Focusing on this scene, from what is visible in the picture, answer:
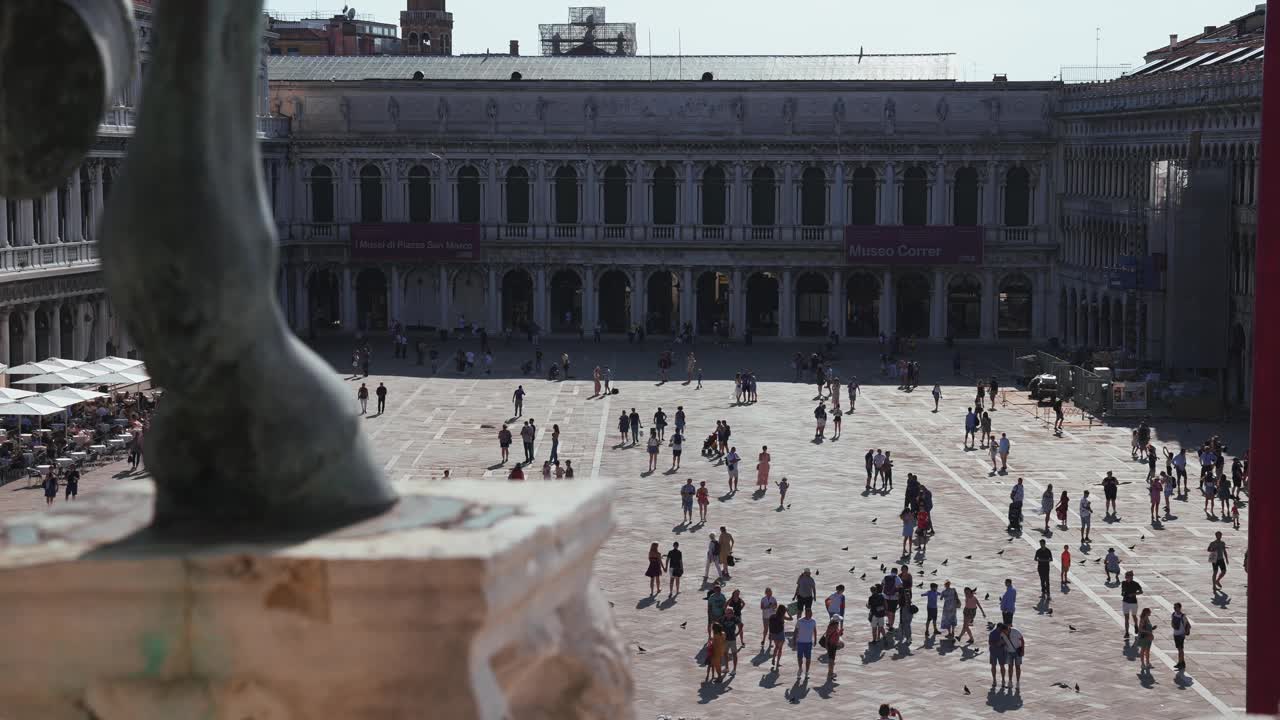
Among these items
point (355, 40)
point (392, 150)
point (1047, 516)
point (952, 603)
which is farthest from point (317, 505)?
point (355, 40)

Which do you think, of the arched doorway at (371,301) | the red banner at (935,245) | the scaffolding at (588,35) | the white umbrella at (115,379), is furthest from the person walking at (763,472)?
the scaffolding at (588,35)

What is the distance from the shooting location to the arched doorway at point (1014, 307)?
274 ft

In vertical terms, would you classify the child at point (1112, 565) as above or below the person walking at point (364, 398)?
below

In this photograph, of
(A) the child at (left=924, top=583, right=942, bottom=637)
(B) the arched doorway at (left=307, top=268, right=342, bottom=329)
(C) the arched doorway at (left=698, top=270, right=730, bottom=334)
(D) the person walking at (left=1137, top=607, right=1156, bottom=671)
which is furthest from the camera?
(B) the arched doorway at (left=307, top=268, right=342, bottom=329)

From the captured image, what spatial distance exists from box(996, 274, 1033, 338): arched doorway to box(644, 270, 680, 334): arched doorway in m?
13.8

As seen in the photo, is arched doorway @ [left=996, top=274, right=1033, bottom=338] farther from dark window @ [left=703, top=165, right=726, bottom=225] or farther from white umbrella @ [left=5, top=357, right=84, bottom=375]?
white umbrella @ [left=5, top=357, right=84, bottom=375]

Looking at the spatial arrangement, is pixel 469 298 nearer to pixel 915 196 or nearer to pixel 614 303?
pixel 614 303

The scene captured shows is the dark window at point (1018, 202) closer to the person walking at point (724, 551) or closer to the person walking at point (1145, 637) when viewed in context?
the person walking at point (724, 551)

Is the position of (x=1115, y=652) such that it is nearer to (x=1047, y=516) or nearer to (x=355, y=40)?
(x=1047, y=516)

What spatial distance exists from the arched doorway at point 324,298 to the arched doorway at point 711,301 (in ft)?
51.5

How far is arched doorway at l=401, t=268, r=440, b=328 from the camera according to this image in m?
86.1

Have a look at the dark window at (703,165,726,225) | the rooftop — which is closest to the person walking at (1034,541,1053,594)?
the dark window at (703,165,726,225)

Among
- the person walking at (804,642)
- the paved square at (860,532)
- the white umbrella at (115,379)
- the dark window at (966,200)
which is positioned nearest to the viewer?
the paved square at (860,532)

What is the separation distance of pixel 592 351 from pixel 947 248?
50.4ft
